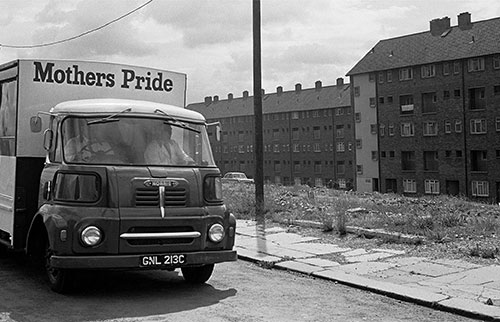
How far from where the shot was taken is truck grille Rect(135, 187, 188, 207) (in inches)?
292

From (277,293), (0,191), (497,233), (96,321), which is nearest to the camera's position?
(96,321)

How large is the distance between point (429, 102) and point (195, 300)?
225ft

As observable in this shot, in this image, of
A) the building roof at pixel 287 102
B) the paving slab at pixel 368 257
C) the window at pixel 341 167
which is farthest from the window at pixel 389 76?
the paving slab at pixel 368 257

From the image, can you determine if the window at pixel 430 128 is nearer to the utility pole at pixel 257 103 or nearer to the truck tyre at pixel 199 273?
the utility pole at pixel 257 103

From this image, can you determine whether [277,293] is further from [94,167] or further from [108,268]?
[94,167]

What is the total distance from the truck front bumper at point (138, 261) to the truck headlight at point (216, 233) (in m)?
0.17

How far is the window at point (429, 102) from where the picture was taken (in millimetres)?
71269

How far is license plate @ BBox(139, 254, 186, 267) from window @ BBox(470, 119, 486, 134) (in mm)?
63449

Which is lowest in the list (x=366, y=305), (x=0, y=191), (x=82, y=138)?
(x=366, y=305)

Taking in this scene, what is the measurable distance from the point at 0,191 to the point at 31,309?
2720 mm

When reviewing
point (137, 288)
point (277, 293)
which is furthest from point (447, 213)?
point (137, 288)

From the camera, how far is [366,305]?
7359mm

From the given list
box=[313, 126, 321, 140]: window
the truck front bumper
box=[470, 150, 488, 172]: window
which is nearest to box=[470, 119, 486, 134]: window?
box=[470, 150, 488, 172]: window

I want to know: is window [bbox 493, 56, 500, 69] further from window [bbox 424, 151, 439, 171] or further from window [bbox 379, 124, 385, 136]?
window [bbox 379, 124, 385, 136]
